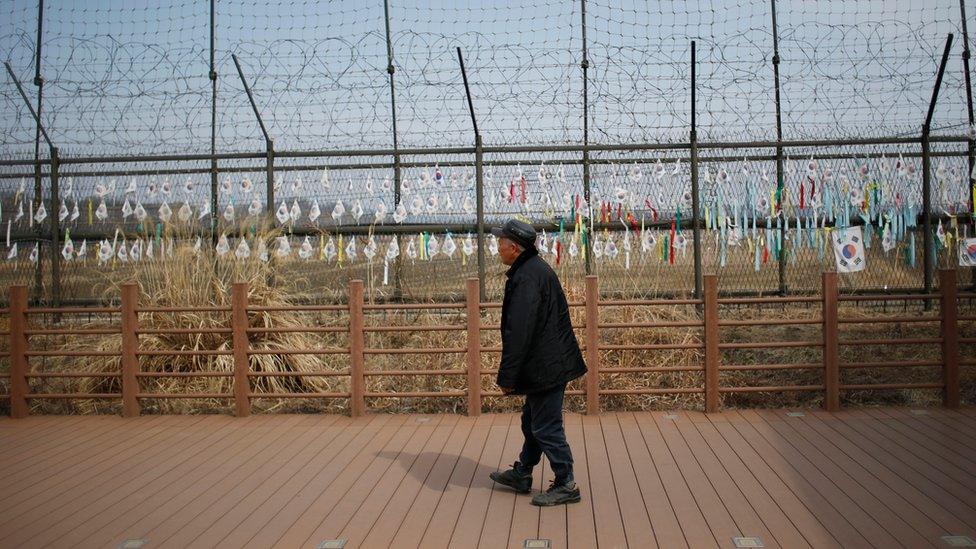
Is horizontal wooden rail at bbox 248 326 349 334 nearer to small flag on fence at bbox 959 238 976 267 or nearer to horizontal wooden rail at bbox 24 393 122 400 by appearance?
horizontal wooden rail at bbox 24 393 122 400

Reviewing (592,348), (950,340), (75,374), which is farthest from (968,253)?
(75,374)

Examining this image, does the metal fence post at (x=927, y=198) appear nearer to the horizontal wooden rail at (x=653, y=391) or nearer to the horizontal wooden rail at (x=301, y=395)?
the horizontal wooden rail at (x=653, y=391)

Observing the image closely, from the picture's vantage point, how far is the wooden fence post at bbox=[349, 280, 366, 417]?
28.0ft

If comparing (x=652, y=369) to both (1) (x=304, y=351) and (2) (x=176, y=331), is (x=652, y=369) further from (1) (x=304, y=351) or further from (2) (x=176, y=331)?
(2) (x=176, y=331)

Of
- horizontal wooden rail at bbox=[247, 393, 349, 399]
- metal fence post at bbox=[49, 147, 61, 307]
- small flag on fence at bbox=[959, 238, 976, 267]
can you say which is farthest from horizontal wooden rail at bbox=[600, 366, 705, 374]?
metal fence post at bbox=[49, 147, 61, 307]

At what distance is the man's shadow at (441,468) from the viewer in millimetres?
6328

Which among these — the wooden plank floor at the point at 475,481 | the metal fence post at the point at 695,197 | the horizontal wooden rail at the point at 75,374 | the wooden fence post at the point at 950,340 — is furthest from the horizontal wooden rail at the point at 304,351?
the wooden fence post at the point at 950,340

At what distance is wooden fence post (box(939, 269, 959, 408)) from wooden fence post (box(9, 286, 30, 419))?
8198 millimetres

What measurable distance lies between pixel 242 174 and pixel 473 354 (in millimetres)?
5508

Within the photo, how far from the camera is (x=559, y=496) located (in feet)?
18.7

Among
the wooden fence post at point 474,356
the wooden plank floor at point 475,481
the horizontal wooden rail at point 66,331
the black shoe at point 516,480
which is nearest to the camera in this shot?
the wooden plank floor at point 475,481

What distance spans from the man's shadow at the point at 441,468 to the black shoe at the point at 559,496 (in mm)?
642

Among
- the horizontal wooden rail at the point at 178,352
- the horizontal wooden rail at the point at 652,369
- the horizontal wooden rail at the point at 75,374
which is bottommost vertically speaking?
the horizontal wooden rail at the point at 75,374

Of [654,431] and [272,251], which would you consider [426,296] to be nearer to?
[272,251]
